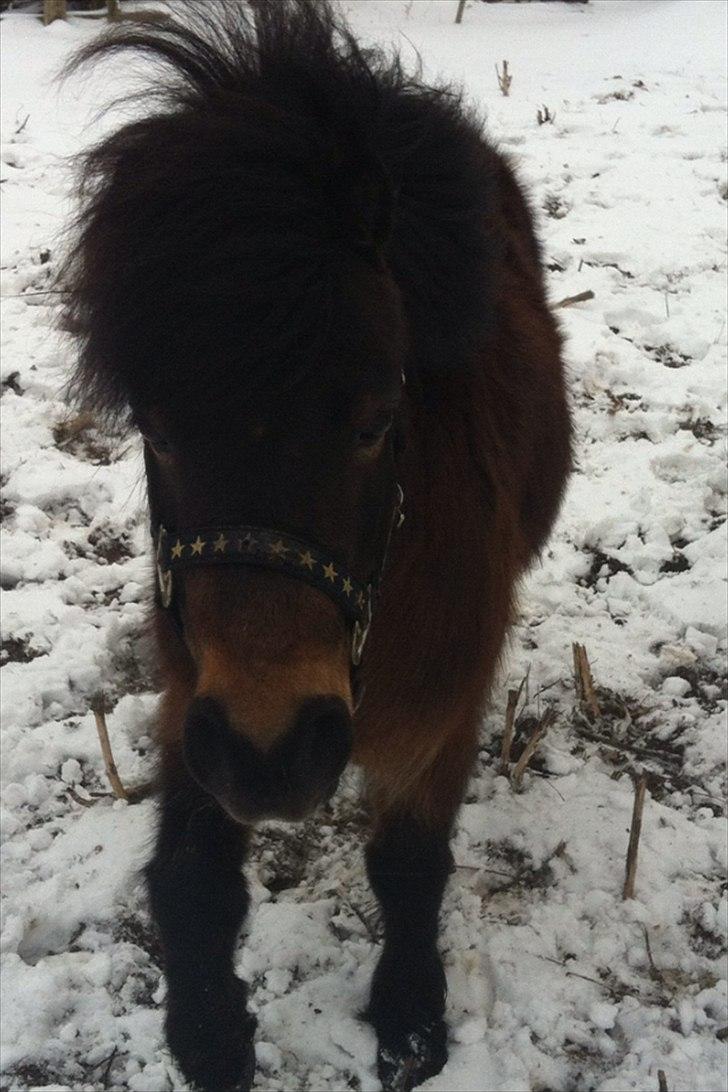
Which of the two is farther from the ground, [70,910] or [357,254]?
[357,254]

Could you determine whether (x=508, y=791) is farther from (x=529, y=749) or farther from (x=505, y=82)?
(x=505, y=82)

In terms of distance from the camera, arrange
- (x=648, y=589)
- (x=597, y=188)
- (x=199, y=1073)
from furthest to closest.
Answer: (x=597, y=188) < (x=648, y=589) < (x=199, y=1073)

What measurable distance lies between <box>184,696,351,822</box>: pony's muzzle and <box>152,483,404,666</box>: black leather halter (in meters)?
0.18

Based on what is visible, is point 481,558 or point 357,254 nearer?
point 357,254

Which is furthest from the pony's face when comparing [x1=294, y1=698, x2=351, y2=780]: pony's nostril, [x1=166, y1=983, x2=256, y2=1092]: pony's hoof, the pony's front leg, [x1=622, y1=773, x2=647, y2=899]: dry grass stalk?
[x1=622, y1=773, x2=647, y2=899]: dry grass stalk

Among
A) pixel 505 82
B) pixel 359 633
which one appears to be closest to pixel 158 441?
pixel 359 633

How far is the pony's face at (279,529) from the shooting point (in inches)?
51.4

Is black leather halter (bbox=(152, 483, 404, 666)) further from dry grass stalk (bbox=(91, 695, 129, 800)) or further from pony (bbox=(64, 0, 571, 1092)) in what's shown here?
dry grass stalk (bbox=(91, 695, 129, 800))

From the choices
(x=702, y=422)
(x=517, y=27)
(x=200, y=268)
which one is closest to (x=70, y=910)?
(x=200, y=268)

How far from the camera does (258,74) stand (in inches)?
62.0

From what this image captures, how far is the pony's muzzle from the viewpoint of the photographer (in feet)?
4.21

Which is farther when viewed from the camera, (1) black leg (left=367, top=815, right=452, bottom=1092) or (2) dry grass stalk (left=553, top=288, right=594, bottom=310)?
(2) dry grass stalk (left=553, top=288, right=594, bottom=310)

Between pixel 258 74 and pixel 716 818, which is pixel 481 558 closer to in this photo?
pixel 258 74

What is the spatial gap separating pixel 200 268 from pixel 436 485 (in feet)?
2.19
